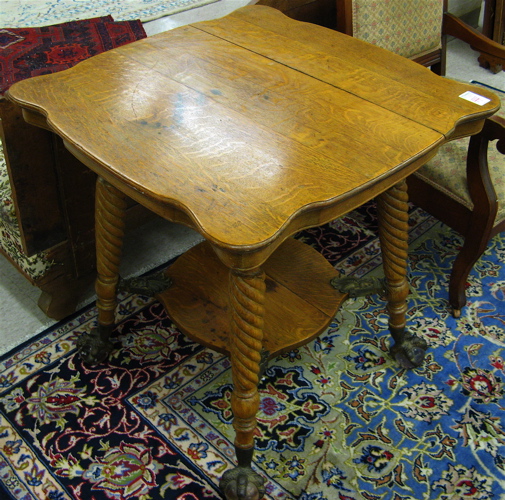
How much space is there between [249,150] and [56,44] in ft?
4.52

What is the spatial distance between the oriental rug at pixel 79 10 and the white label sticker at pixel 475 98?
1604 millimetres

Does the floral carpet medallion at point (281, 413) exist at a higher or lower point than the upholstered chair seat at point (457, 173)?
lower

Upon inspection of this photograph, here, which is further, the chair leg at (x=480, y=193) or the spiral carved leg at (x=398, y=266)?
the chair leg at (x=480, y=193)

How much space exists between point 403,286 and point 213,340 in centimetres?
51

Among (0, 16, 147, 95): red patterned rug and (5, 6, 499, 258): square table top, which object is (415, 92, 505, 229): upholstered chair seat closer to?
(5, 6, 499, 258): square table top

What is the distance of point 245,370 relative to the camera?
1.28 m

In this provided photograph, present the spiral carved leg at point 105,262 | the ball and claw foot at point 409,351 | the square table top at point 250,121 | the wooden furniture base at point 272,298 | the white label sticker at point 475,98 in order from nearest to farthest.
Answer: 1. the square table top at point 250,121
2. the white label sticker at point 475,98
3. the spiral carved leg at point 105,262
4. the wooden furniture base at point 272,298
5. the ball and claw foot at point 409,351

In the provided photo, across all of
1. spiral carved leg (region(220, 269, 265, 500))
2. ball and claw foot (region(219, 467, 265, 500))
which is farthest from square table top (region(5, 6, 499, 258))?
ball and claw foot (region(219, 467, 265, 500))

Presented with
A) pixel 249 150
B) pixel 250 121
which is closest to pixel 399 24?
pixel 250 121

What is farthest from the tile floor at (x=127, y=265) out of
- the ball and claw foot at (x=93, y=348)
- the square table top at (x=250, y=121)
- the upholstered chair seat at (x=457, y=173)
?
the upholstered chair seat at (x=457, y=173)

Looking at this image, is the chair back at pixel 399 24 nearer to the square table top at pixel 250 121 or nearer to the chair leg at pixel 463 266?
the square table top at pixel 250 121

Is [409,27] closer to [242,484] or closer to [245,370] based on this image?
[245,370]

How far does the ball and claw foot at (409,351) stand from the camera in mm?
1714

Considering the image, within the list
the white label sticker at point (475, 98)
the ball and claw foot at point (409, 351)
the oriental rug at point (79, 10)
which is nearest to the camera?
the white label sticker at point (475, 98)
